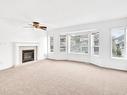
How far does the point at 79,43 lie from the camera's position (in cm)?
576

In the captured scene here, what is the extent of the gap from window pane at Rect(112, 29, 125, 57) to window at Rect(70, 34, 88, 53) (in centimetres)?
154

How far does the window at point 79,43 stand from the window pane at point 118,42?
154 cm

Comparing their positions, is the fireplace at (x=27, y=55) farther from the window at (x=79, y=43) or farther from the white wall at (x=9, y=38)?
Answer: the window at (x=79, y=43)

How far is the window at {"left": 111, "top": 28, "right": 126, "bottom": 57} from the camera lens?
4.01m

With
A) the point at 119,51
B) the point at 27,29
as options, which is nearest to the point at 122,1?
the point at 119,51

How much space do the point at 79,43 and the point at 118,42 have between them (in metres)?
2.20

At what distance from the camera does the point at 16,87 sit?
8.00 feet

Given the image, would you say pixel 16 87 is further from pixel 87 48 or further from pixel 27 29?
pixel 87 48

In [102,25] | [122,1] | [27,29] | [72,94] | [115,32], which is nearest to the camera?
[72,94]

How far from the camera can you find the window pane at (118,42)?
159 inches

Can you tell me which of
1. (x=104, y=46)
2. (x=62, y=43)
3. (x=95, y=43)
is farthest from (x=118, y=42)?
(x=62, y=43)

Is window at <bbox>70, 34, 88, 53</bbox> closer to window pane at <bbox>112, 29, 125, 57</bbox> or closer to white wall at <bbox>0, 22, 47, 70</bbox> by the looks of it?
window pane at <bbox>112, 29, 125, 57</bbox>

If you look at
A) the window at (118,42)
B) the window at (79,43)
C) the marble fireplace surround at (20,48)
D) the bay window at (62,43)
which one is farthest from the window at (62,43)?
the window at (118,42)

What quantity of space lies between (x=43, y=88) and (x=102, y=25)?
3.89 m
